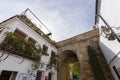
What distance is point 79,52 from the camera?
10.3 m

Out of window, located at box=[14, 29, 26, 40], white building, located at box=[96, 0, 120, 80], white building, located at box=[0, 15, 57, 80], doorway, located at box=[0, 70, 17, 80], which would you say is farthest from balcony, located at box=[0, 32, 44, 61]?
white building, located at box=[96, 0, 120, 80]

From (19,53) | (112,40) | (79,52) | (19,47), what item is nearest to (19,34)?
(19,47)

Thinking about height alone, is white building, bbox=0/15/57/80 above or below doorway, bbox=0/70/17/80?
above

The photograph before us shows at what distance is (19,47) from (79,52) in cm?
592

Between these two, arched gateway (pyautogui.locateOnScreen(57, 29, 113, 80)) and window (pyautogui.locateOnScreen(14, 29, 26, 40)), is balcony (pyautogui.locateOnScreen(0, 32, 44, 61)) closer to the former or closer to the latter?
window (pyautogui.locateOnScreen(14, 29, 26, 40))

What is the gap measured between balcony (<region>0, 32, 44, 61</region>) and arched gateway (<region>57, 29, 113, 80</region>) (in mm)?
4207

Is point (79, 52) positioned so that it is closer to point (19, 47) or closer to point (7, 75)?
point (19, 47)

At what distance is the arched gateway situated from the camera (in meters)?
9.38

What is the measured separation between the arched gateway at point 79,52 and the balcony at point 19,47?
4207mm

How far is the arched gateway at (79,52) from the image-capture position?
9.38m

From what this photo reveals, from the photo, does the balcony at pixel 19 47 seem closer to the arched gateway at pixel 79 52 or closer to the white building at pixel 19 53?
the white building at pixel 19 53

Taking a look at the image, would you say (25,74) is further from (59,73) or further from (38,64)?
(59,73)

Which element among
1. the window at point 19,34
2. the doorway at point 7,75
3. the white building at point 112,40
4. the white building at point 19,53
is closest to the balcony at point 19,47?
the white building at point 19,53

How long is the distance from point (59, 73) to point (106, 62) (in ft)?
15.0
